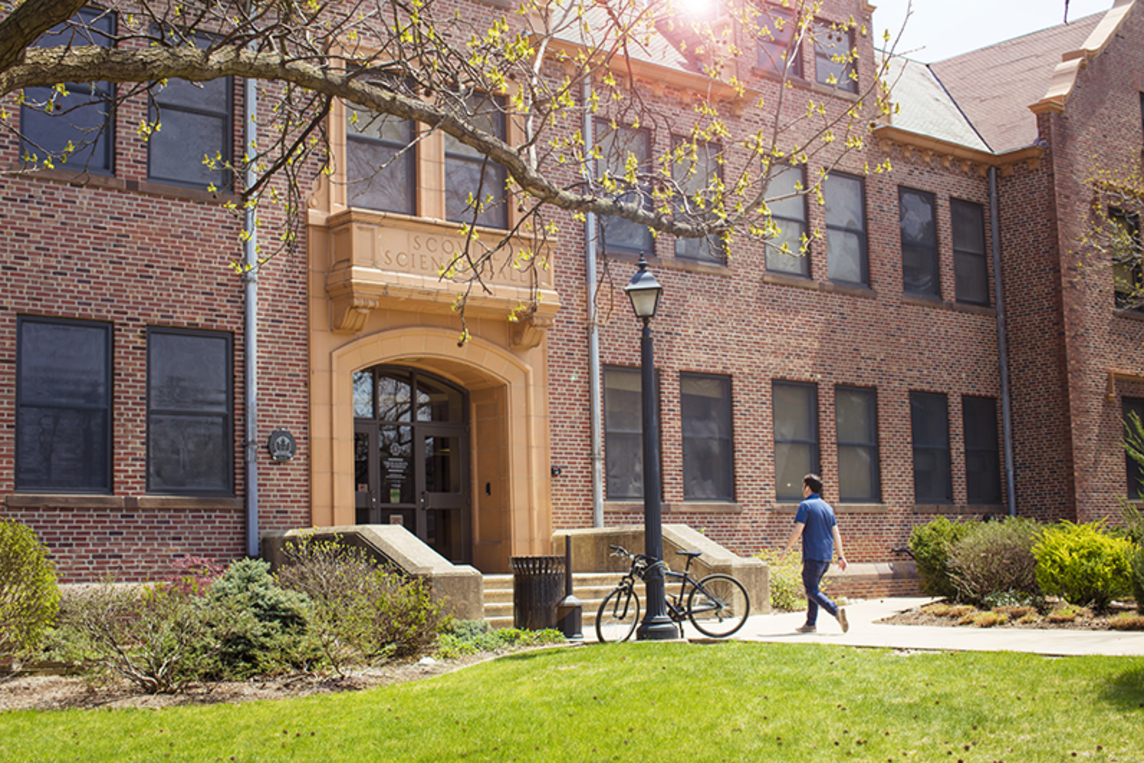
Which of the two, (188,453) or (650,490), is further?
(188,453)

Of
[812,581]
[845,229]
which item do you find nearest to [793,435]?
[845,229]

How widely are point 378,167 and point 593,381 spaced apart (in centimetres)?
436

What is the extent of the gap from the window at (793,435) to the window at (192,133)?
966 centimetres

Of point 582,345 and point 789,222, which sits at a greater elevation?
point 789,222

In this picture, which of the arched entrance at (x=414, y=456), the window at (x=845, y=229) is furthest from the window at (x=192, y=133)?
the window at (x=845, y=229)

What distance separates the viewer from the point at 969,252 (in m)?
23.1

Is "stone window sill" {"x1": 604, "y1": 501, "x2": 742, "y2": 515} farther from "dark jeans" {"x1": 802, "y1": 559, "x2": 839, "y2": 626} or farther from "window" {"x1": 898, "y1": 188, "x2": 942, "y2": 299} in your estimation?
"window" {"x1": 898, "y1": 188, "x2": 942, "y2": 299}

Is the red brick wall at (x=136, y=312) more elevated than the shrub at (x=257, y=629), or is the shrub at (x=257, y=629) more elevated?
the red brick wall at (x=136, y=312)

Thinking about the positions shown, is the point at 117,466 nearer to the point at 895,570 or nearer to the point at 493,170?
the point at 493,170

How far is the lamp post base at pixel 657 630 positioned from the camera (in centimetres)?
1173

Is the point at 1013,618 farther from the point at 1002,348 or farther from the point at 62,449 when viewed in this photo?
the point at 62,449

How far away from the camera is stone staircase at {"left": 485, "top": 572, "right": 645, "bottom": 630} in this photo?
1415cm

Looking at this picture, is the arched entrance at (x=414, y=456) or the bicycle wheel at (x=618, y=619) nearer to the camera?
the bicycle wheel at (x=618, y=619)

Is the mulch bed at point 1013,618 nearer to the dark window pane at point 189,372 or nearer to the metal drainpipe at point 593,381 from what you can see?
the metal drainpipe at point 593,381
